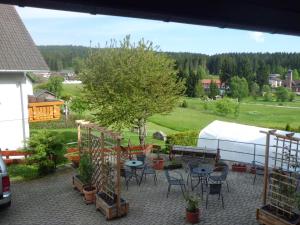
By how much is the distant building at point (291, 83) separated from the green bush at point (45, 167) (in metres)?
134

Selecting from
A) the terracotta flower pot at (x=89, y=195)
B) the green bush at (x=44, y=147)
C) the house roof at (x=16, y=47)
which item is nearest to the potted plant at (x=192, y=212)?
the terracotta flower pot at (x=89, y=195)

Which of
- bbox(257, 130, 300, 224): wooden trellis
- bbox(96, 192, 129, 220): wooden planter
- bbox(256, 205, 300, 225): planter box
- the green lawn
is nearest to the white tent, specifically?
bbox(257, 130, 300, 224): wooden trellis

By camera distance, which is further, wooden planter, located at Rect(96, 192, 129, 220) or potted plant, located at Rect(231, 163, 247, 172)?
potted plant, located at Rect(231, 163, 247, 172)

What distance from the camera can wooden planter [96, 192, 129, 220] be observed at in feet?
33.7

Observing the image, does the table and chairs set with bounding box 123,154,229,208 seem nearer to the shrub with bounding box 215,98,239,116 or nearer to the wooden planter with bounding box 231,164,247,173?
the wooden planter with bounding box 231,164,247,173

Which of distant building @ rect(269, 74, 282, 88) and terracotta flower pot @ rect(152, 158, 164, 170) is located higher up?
distant building @ rect(269, 74, 282, 88)

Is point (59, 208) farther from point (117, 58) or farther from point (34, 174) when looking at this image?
point (117, 58)

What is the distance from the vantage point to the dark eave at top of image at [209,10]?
14.2 feet

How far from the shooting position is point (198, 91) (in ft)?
340

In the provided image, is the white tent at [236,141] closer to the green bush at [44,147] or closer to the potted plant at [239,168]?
the potted plant at [239,168]

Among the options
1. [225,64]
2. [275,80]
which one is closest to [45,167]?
[225,64]

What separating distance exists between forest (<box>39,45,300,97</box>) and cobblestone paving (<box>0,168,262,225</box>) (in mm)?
75044

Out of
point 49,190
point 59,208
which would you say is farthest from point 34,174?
point 59,208

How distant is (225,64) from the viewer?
11494cm
